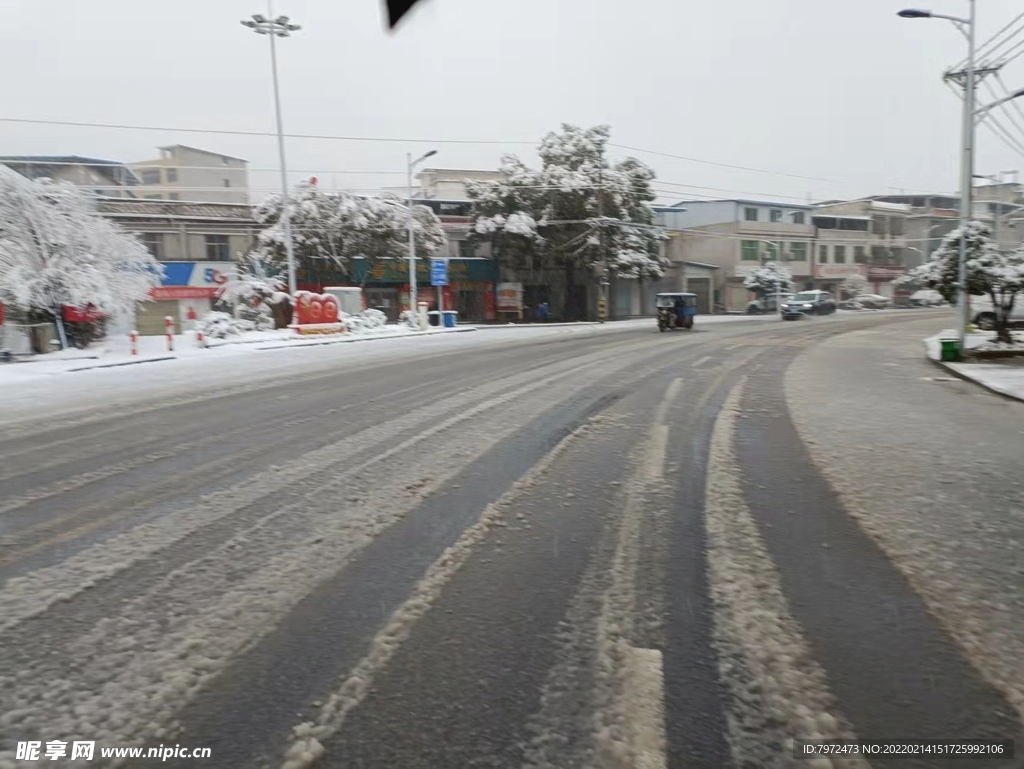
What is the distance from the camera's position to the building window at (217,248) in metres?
40.1

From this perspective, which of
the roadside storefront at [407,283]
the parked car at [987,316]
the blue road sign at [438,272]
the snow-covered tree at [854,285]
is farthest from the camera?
the snow-covered tree at [854,285]

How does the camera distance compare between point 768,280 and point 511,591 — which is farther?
point 768,280

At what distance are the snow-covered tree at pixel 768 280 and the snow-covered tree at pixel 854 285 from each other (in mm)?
12879

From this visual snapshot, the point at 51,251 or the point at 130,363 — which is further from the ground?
the point at 51,251

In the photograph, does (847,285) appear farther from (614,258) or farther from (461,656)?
(461,656)

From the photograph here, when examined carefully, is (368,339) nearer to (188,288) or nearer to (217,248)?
(188,288)

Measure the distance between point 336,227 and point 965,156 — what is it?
28.0 meters

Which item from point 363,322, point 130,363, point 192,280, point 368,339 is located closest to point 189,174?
point 192,280

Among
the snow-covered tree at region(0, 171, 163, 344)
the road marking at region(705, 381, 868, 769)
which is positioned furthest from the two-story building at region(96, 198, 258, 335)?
the road marking at region(705, 381, 868, 769)

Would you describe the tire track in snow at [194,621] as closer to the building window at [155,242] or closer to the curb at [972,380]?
the curb at [972,380]

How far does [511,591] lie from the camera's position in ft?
12.0

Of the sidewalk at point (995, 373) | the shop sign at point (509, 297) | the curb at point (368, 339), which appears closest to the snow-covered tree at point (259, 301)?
the curb at point (368, 339)

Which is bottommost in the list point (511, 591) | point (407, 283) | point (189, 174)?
point (511, 591)

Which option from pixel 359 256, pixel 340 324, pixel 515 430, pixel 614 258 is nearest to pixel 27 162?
pixel 359 256
